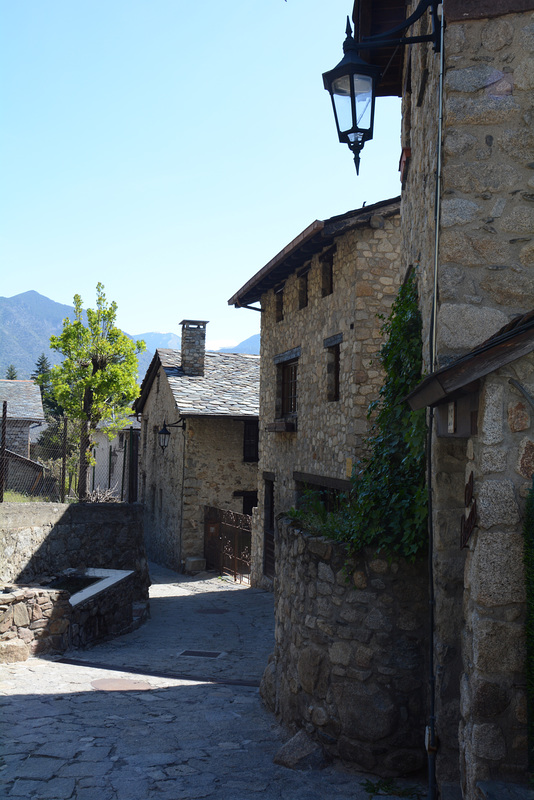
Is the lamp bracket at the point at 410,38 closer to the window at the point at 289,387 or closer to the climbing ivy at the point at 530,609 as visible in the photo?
the climbing ivy at the point at 530,609

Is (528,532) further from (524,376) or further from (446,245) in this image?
(446,245)

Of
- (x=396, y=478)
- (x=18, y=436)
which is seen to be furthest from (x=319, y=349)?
(x=18, y=436)

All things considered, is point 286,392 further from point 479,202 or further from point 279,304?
point 479,202

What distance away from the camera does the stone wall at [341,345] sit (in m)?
9.94

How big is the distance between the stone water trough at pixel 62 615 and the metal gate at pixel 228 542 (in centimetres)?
600

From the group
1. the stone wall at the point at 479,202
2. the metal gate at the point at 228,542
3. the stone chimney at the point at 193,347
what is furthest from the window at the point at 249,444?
the stone wall at the point at 479,202

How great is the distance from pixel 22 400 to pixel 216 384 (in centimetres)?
1079

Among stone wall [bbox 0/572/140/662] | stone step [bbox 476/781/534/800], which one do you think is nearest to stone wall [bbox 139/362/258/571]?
stone wall [bbox 0/572/140/662]

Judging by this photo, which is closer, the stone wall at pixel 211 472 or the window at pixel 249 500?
the stone wall at pixel 211 472

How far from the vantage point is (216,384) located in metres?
19.9

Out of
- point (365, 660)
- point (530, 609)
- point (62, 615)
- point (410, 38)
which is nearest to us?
point (530, 609)

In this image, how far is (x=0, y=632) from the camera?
781 cm

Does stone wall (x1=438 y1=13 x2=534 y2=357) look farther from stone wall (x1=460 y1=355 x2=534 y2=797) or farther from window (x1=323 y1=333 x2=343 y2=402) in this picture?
window (x1=323 y1=333 x2=343 y2=402)

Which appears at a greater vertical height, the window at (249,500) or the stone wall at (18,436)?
the stone wall at (18,436)
